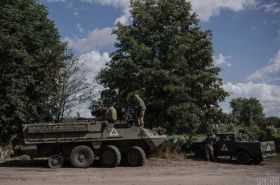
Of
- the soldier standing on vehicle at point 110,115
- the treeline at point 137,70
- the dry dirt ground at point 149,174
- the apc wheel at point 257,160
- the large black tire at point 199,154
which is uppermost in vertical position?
the treeline at point 137,70

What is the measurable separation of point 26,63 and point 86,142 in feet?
34.7

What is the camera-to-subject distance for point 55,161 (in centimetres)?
1972

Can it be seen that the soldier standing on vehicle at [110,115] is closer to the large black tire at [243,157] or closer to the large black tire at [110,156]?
the large black tire at [110,156]

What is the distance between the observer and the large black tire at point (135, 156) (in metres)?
19.8

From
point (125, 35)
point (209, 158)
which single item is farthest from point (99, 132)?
point (125, 35)

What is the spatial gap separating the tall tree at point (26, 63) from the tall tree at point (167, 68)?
3.87 metres

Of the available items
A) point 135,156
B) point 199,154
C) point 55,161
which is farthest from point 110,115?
point 199,154

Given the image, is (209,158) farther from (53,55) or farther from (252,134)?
(53,55)

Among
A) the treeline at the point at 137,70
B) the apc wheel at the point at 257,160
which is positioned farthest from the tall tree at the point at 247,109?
the apc wheel at the point at 257,160

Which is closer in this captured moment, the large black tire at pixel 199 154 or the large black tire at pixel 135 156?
the large black tire at pixel 135 156

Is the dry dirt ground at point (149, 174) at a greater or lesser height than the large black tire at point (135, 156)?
lesser

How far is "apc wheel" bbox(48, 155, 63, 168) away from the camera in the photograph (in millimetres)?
19656

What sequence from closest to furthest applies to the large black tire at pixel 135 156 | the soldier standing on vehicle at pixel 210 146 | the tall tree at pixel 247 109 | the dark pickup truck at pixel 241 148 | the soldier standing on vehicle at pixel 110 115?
the large black tire at pixel 135 156 → the soldier standing on vehicle at pixel 110 115 → the dark pickup truck at pixel 241 148 → the soldier standing on vehicle at pixel 210 146 → the tall tree at pixel 247 109

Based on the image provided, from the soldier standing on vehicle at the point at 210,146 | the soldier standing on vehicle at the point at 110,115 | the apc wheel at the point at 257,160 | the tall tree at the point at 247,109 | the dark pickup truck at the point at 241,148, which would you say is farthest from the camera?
the tall tree at the point at 247,109
